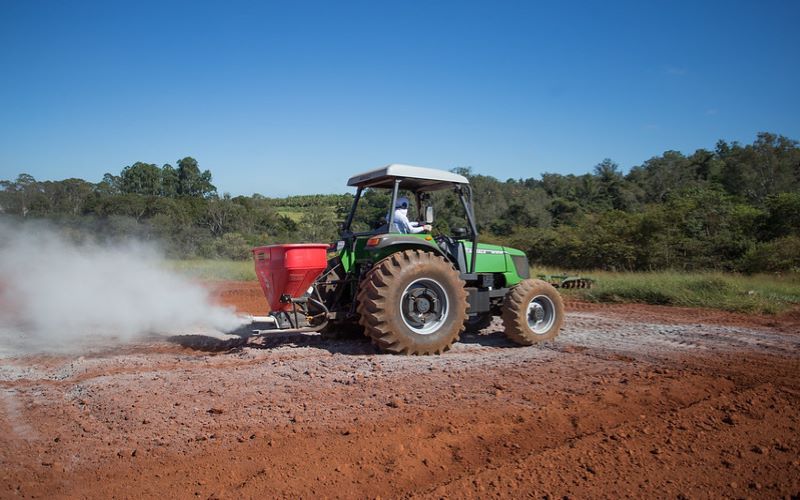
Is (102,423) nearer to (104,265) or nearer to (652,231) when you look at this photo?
(104,265)

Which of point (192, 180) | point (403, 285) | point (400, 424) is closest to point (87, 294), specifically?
point (403, 285)

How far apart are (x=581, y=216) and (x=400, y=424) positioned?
31.4m

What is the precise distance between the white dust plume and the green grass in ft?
31.0

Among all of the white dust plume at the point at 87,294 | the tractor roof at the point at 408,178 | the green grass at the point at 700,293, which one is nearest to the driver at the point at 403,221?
the tractor roof at the point at 408,178

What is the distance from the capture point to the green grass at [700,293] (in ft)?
36.6

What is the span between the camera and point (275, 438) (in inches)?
140

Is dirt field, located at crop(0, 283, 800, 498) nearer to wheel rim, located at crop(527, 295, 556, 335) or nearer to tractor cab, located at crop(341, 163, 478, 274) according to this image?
wheel rim, located at crop(527, 295, 556, 335)

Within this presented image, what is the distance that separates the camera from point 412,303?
6.21m

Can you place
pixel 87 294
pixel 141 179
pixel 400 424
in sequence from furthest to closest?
pixel 141 179 < pixel 87 294 < pixel 400 424

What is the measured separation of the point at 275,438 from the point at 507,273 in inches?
191

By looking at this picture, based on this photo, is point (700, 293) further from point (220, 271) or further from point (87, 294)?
point (220, 271)

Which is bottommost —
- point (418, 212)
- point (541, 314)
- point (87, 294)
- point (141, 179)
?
point (87, 294)

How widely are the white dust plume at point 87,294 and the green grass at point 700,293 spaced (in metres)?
9.46

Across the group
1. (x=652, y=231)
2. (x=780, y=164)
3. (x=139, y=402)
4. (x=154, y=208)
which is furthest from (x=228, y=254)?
(x=780, y=164)
